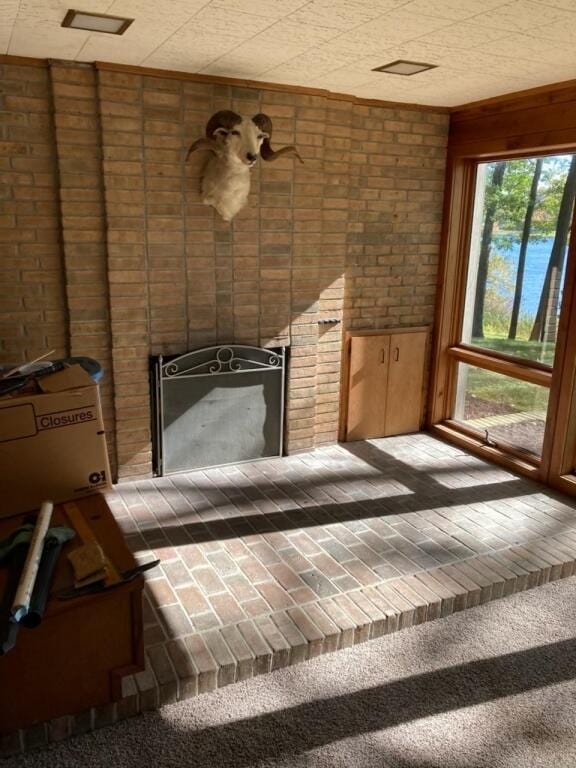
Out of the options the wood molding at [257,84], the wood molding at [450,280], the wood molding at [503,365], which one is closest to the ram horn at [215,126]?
the wood molding at [257,84]

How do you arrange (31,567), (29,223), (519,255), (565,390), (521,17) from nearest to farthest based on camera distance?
(31,567) < (521,17) < (29,223) < (565,390) < (519,255)

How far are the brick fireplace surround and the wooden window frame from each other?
148 millimetres

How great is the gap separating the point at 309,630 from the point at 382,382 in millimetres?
2636

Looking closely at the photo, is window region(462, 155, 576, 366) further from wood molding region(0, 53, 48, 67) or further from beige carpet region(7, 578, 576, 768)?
wood molding region(0, 53, 48, 67)

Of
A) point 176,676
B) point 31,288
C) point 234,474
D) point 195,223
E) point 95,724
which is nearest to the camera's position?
point 95,724

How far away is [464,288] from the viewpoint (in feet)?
16.8

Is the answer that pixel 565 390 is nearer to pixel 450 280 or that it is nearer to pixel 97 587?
pixel 450 280

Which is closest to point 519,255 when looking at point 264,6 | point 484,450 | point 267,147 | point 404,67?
point 484,450

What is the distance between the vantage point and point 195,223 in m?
4.09

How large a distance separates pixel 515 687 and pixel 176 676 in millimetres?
1370

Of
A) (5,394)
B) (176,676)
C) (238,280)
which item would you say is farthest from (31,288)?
(176,676)

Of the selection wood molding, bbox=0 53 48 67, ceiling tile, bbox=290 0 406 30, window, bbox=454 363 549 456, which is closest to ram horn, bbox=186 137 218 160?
wood molding, bbox=0 53 48 67

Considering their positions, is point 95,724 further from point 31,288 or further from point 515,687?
point 31,288

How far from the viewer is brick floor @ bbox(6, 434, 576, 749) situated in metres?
2.66
